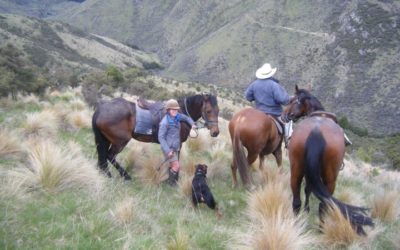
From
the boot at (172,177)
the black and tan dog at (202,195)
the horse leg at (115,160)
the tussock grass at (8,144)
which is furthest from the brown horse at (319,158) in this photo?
the tussock grass at (8,144)

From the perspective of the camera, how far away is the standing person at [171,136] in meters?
7.54

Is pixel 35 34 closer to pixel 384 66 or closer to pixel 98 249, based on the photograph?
pixel 384 66

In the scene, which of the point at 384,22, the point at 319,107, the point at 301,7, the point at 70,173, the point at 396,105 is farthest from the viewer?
the point at 301,7

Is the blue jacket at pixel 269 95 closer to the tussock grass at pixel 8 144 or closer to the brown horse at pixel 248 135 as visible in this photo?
the brown horse at pixel 248 135

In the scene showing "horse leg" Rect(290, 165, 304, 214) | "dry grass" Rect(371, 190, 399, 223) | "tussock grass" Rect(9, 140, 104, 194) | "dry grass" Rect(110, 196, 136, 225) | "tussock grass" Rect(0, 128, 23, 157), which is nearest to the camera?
"dry grass" Rect(110, 196, 136, 225)

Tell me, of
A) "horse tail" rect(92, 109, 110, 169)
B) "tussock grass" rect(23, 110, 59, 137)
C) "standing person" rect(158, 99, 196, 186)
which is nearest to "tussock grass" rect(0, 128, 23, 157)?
"horse tail" rect(92, 109, 110, 169)

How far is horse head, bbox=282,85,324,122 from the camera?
7.28 m

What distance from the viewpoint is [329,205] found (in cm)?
584

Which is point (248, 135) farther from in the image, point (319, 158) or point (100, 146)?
point (100, 146)

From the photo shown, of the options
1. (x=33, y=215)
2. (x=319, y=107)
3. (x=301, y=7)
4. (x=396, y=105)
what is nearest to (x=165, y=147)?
(x=319, y=107)

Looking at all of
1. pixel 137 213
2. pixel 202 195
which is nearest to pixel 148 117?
pixel 202 195

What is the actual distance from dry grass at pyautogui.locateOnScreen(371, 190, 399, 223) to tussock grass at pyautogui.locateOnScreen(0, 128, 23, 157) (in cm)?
615

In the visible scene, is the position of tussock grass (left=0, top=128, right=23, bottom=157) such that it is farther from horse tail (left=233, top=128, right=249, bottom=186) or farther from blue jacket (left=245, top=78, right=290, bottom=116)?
blue jacket (left=245, top=78, right=290, bottom=116)

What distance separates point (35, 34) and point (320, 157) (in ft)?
333
